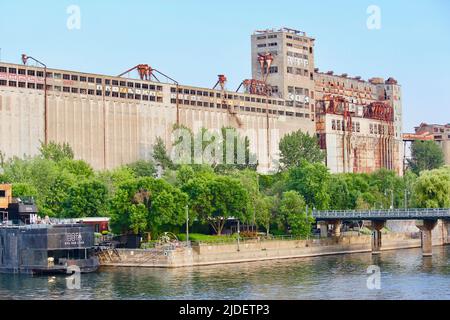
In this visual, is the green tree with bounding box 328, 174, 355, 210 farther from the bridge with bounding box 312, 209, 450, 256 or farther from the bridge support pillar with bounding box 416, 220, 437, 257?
the bridge support pillar with bounding box 416, 220, 437, 257

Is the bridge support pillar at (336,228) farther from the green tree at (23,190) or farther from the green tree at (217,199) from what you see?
the green tree at (23,190)

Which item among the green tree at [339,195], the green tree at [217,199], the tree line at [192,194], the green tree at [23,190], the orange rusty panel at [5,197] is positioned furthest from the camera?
the green tree at [339,195]

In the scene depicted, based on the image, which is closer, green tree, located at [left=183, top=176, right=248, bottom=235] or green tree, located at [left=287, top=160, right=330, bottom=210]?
green tree, located at [left=183, top=176, right=248, bottom=235]

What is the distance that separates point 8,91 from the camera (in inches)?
7028

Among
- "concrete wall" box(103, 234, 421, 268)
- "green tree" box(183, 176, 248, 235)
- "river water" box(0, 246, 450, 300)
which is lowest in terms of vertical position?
"river water" box(0, 246, 450, 300)

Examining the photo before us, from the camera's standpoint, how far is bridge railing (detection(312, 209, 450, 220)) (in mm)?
140250

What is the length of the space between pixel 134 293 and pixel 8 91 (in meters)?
92.3

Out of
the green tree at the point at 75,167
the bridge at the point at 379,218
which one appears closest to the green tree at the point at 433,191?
the bridge at the point at 379,218

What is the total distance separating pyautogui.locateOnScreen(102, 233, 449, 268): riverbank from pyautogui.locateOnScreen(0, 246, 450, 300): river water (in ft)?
9.94

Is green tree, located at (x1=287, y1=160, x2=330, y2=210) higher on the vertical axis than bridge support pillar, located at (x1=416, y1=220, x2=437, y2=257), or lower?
higher

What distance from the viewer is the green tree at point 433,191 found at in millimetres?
153875

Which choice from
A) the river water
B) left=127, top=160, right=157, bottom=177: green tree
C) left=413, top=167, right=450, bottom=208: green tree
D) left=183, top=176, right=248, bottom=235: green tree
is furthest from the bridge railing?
left=127, top=160, right=157, bottom=177: green tree

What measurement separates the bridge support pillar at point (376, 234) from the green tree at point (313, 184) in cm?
1053
